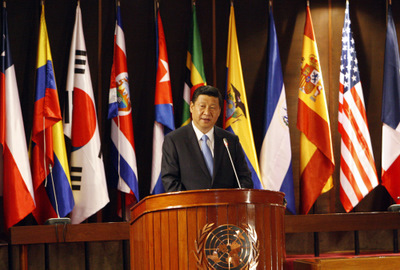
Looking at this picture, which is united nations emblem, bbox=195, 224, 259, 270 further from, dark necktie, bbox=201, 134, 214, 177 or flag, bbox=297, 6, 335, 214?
flag, bbox=297, 6, 335, 214

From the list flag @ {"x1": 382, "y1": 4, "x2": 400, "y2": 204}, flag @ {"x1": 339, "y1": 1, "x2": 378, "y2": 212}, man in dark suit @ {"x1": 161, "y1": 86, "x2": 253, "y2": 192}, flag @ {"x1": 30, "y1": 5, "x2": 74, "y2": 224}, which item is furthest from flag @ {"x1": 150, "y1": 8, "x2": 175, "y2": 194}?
flag @ {"x1": 382, "y1": 4, "x2": 400, "y2": 204}

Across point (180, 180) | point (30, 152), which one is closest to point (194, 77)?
point (30, 152)

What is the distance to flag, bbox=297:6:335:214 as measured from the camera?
5145 millimetres

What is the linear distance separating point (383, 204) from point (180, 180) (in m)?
2.80

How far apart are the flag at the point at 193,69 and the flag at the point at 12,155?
1.36 meters

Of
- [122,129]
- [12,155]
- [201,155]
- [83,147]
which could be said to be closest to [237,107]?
[122,129]

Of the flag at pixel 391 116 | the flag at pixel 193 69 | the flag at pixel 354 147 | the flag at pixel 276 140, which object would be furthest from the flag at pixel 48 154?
the flag at pixel 391 116

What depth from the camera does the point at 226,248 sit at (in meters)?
2.70

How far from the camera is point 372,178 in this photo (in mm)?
5113

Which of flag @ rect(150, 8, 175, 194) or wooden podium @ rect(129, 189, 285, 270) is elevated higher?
flag @ rect(150, 8, 175, 194)

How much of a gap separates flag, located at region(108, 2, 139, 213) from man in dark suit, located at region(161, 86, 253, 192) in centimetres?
139

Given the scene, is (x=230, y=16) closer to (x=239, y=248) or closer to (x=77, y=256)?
(x=77, y=256)

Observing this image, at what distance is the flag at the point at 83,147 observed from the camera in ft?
15.4

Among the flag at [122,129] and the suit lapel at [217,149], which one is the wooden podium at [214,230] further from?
the flag at [122,129]
